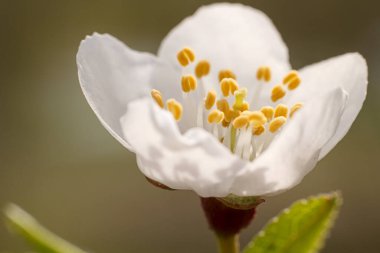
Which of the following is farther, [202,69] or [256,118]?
[202,69]

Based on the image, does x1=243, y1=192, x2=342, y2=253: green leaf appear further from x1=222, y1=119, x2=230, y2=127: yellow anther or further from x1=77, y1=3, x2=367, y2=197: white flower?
x1=222, y1=119, x2=230, y2=127: yellow anther

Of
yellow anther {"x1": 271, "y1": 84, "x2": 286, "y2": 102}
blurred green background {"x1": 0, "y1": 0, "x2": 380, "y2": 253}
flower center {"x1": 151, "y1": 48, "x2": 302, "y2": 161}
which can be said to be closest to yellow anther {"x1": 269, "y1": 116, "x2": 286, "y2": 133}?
flower center {"x1": 151, "y1": 48, "x2": 302, "y2": 161}

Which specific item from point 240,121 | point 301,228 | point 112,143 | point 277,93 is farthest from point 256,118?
point 112,143

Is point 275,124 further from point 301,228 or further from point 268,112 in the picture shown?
point 301,228

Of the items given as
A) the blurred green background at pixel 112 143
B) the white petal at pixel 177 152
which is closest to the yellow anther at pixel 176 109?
the white petal at pixel 177 152

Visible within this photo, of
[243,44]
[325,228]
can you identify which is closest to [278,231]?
[325,228]

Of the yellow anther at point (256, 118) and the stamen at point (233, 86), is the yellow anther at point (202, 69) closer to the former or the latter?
the stamen at point (233, 86)
